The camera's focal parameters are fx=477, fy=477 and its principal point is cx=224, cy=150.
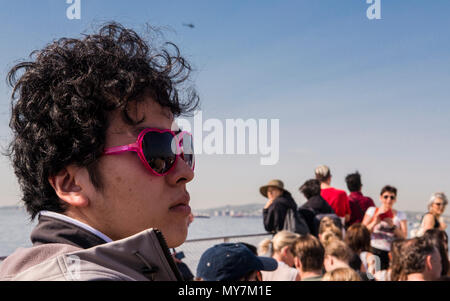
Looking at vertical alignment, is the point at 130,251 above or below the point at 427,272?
above

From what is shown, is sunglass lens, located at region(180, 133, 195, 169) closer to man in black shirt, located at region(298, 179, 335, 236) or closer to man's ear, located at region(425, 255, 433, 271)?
man's ear, located at region(425, 255, 433, 271)

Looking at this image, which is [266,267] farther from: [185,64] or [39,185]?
[39,185]

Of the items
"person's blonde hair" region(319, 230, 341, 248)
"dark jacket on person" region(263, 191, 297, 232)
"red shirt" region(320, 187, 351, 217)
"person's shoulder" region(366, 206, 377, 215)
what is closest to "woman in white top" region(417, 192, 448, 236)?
"person's shoulder" region(366, 206, 377, 215)

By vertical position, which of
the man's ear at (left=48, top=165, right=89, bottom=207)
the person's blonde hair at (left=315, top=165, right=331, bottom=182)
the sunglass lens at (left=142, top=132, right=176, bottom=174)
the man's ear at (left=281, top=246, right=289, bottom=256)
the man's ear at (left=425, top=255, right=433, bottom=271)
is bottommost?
the man's ear at (left=281, top=246, right=289, bottom=256)

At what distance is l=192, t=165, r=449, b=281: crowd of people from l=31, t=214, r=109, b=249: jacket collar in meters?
2.00

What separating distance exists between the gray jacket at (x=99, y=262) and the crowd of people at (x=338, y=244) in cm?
204

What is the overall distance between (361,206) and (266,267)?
13.6 feet

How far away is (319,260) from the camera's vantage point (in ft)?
15.3

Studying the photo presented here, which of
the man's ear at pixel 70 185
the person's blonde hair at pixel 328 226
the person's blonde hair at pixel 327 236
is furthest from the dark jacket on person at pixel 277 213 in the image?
the man's ear at pixel 70 185

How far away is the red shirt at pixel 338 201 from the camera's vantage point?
7.04 m

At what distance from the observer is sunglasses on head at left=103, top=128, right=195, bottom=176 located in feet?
5.16

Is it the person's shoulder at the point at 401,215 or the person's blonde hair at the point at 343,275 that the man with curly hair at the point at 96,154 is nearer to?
the person's blonde hair at the point at 343,275
